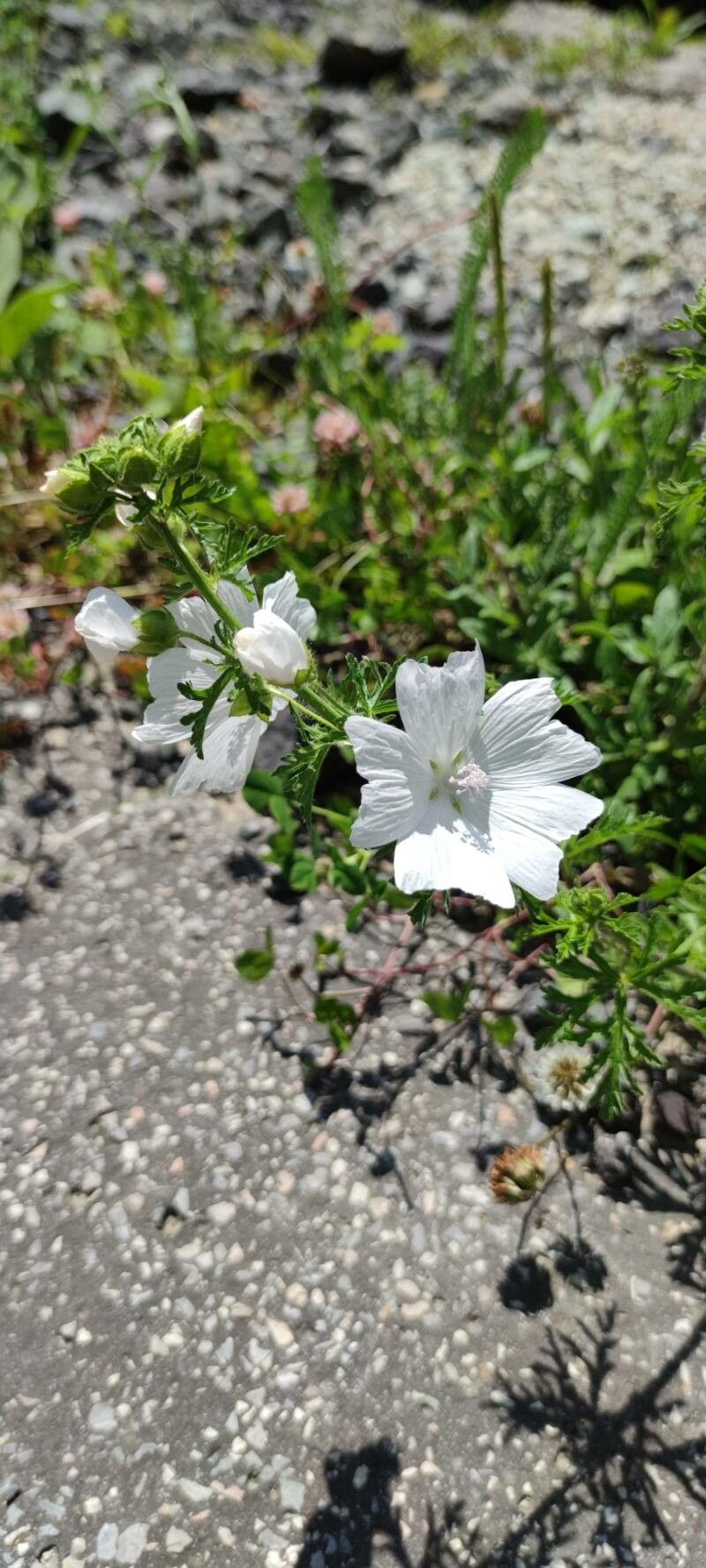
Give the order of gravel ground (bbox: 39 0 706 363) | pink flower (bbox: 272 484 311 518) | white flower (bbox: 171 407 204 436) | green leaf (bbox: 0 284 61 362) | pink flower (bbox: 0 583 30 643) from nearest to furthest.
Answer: white flower (bbox: 171 407 204 436) → pink flower (bbox: 272 484 311 518) → pink flower (bbox: 0 583 30 643) → green leaf (bbox: 0 284 61 362) → gravel ground (bbox: 39 0 706 363)

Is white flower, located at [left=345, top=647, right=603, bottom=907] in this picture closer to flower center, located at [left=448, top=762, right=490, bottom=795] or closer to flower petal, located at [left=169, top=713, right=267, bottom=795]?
flower center, located at [left=448, top=762, right=490, bottom=795]

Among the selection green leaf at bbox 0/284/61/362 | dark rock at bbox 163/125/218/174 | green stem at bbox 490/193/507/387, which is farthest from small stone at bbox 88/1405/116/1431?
dark rock at bbox 163/125/218/174

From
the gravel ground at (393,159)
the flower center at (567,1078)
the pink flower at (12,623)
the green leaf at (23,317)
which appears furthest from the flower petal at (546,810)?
the green leaf at (23,317)

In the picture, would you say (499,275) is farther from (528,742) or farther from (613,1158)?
(613,1158)

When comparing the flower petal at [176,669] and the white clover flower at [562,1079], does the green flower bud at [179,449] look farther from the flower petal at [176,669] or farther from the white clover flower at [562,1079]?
the white clover flower at [562,1079]

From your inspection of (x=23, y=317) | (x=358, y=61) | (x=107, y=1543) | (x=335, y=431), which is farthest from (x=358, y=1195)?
(x=358, y=61)

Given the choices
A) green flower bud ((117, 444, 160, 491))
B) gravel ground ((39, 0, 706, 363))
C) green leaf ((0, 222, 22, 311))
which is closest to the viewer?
green flower bud ((117, 444, 160, 491))

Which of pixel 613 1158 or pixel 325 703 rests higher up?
pixel 325 703
